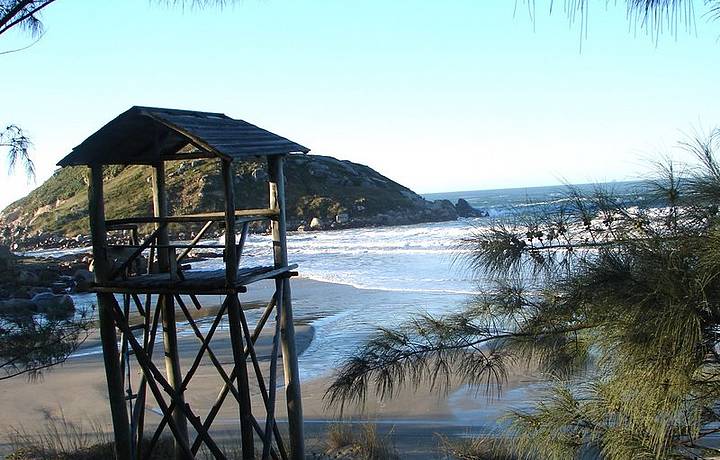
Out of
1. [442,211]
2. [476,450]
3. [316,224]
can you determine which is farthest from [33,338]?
[442,211]

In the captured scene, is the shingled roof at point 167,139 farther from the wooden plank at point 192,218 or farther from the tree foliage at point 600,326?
the tree foliage at point 600,326

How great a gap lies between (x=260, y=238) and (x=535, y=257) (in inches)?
1862

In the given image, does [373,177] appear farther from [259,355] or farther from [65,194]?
[259,355]

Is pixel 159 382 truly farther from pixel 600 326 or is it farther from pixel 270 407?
pixel 600 326

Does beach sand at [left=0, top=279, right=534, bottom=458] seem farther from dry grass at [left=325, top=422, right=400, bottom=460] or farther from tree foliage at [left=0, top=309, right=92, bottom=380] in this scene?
tree foliage at [left=0, top=309, right=92, bottom=380]

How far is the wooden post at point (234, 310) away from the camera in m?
6.31

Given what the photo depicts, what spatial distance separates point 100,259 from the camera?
6887 mm

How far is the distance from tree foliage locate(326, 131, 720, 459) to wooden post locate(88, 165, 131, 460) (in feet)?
9.49

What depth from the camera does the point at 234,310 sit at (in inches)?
257

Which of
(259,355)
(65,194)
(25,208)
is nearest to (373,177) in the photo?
(65,194)

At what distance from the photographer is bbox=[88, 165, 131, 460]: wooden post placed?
6.93 m

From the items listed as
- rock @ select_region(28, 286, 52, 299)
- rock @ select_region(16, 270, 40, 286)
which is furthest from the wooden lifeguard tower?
rock @ select_region(28, 286, 52, 299)

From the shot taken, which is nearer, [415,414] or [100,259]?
[100,259]

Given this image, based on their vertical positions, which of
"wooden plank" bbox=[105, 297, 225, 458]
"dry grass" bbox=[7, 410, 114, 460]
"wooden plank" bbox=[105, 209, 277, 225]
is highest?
"wooden plank" bbox=[105, 209, 277, 225]
